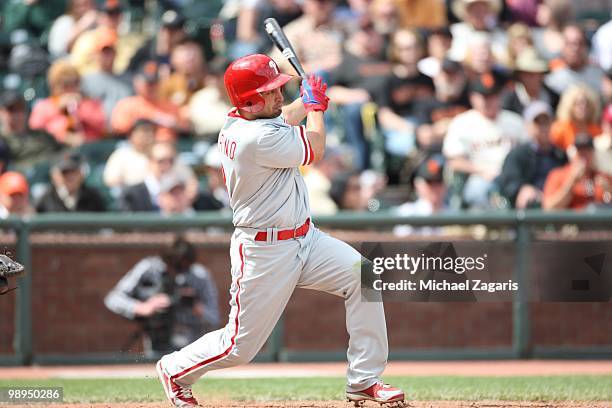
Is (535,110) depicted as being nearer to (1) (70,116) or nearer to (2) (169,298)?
(2) (169,298)

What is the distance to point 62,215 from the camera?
968 centimetres

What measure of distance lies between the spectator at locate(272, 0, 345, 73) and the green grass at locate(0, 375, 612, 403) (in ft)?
12.9

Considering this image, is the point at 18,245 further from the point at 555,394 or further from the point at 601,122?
the point at 601,122

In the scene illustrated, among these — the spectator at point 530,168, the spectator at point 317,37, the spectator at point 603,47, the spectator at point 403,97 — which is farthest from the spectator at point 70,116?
the spectator at point 603,47

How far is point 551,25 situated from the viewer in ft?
40.0

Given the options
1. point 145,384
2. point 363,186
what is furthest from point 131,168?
point 145,384

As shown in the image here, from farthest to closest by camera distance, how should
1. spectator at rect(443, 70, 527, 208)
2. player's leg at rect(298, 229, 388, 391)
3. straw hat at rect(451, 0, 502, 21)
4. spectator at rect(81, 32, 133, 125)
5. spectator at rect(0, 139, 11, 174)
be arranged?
1. straw hat at rect(451, 0, 502, 21)
2. spectator at rect(81, 32, 133, 125)
3. spectator at rect(0, 139, 11, 174)
4. spectator at rect(443, 70, 527, 208)
5. player's leg at rect(298, 229, 388, 391)

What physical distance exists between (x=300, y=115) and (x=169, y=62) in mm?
5622

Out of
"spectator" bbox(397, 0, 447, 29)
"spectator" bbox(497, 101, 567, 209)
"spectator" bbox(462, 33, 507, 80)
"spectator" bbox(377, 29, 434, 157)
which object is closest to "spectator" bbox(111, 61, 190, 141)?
"spectator" bbox(377, 29, 434, 157)

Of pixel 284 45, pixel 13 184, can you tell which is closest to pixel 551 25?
pixel 13 184

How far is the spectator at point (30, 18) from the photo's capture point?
1218cm

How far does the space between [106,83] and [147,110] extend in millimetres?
622

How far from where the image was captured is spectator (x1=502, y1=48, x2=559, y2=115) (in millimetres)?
11164

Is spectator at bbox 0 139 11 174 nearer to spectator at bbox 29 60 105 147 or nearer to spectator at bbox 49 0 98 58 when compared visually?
spectator at bbox 29 60 105 147
